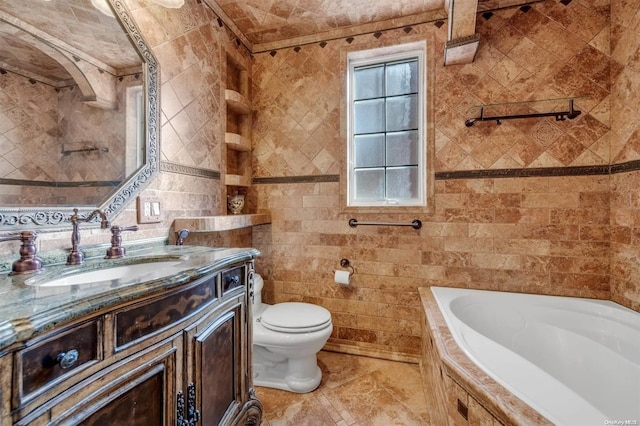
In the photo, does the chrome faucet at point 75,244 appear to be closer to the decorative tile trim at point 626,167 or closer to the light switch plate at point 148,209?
the light switch plate at point 148,209

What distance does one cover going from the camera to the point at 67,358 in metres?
0.63

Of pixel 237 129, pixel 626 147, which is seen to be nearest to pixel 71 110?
pixel 237 129

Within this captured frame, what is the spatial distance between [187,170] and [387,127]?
1571 mm

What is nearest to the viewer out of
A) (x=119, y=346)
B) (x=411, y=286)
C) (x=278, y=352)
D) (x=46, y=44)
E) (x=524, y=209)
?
(x=119, y=346)

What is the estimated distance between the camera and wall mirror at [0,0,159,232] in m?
1.05

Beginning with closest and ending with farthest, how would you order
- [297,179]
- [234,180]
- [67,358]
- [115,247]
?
[67,358] < [115,247] < [234,180] < [297,179]

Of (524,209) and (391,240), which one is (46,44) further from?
(524,209)

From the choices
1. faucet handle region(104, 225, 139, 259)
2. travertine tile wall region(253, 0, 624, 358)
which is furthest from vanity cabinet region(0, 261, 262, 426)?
travertine tile wall region(253, 0, 624, 358)

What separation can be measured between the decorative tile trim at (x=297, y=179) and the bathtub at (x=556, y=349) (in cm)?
115

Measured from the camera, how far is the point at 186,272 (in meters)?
0.94

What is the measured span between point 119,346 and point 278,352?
3.84ft

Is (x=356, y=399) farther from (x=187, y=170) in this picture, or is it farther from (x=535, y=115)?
(x=535, y=115)

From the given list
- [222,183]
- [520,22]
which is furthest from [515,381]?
[520,22]

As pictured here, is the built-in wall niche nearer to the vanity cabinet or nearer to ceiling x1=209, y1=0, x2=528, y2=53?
ceiling x1=209, y1=0, x2=528, y2=53
